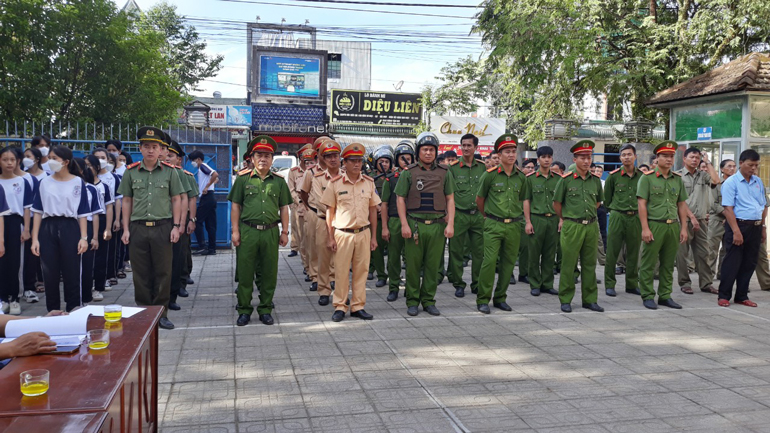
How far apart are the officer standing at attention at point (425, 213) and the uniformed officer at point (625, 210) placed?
277 cm

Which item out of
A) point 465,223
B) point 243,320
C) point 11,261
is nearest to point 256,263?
point 243,320

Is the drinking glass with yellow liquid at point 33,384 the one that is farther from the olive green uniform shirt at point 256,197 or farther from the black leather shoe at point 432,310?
the black leather shoe at point 432,310

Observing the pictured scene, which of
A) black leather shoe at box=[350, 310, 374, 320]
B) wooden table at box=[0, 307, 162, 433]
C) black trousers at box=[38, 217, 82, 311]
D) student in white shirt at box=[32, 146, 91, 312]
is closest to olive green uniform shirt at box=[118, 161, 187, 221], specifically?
student in white shirt at box=[32, 146, 91, 312]

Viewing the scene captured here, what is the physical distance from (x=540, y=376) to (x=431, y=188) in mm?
2728

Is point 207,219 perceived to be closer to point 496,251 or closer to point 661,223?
point 496,251

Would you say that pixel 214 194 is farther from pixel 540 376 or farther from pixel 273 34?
pixel 273 34

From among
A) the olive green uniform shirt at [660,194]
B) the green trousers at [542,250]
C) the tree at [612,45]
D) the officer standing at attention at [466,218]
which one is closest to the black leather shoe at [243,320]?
the officer standing at attention at [466,218]

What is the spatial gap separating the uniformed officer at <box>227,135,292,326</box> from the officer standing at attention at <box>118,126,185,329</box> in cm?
63

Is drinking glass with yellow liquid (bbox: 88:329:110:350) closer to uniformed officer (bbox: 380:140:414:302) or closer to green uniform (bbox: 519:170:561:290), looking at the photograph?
uniformed officer (bbox: 380:140:414:302)

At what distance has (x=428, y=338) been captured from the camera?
5980 mm

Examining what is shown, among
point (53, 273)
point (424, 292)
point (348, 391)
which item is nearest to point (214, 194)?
point (53, 273)

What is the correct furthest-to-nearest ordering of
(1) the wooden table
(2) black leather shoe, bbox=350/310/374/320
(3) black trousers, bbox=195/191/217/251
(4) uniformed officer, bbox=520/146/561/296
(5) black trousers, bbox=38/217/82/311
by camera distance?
(3) black trousers, bbox=195/191/217/251 → (4) uniformed officer, bbox=520/146/561/296 → (2) black leather shoe, bbox=350/310/374/320 → (5) black trousers, bbox=38/217/82/311 → (1) the wooden table

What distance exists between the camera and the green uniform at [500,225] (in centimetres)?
709

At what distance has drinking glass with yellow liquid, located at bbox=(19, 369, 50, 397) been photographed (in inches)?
81.0
